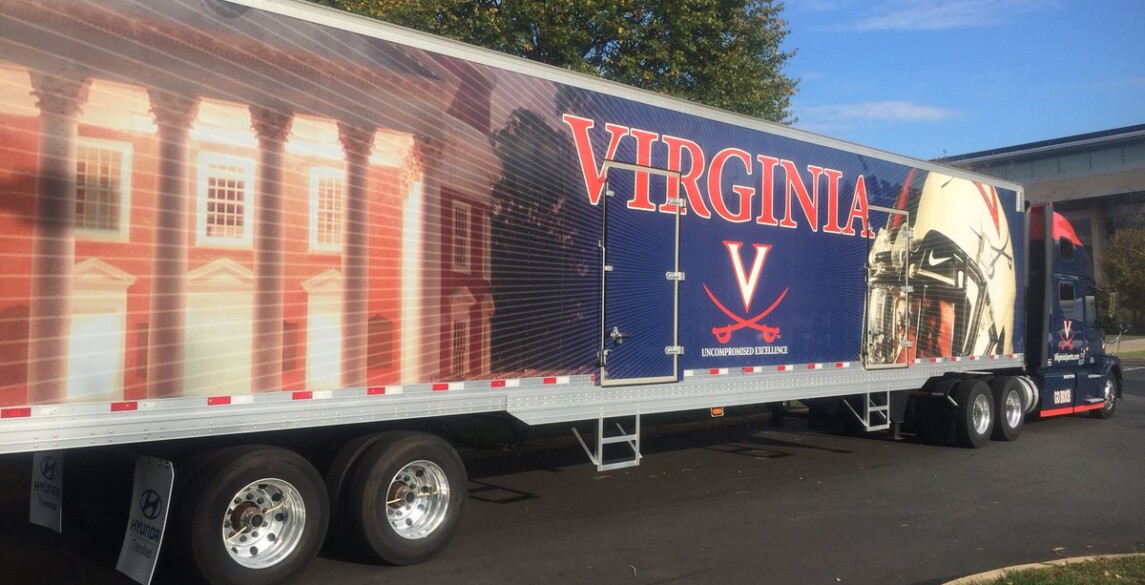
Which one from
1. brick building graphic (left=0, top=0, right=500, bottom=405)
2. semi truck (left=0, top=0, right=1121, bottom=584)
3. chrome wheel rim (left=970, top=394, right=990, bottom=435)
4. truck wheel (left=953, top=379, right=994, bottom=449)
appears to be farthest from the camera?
chrome wheel rim (left=970, top=394, right=990, bottom=435)

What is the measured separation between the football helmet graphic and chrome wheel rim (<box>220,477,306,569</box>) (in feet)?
23.3

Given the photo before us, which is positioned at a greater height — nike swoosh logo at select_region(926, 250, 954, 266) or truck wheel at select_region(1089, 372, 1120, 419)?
nike swoosh logo at select_region(926, 250, 954, 266)

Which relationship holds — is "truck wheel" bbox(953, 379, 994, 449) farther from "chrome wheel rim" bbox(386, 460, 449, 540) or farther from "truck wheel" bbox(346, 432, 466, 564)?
"chrome wheel rim" bbox(386, 460, 449, 540)

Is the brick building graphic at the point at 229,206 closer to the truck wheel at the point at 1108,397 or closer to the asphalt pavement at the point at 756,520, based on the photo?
the asphalt pavement at the point at 756,520

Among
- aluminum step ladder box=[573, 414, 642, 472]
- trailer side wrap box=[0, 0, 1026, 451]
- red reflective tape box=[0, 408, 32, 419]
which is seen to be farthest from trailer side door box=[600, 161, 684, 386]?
red reflective tape box=[0, 408, 32, 419]

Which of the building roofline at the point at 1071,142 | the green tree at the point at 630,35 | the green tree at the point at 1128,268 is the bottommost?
the green tree at the point at 1128,268

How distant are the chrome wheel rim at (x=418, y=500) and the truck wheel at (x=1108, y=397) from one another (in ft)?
42.8

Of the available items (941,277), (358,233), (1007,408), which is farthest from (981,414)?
(358,233)

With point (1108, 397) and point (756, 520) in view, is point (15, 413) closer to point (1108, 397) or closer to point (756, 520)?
point (756, 520)

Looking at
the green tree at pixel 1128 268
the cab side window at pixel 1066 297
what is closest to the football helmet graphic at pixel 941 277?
the cab side window at pixel 1066 297

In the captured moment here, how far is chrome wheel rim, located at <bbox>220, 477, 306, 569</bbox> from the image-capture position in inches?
224

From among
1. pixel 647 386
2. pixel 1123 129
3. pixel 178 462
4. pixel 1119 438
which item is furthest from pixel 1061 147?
pixel 178 462

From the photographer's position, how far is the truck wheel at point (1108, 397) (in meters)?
15.5

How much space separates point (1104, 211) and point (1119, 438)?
50946 mm
